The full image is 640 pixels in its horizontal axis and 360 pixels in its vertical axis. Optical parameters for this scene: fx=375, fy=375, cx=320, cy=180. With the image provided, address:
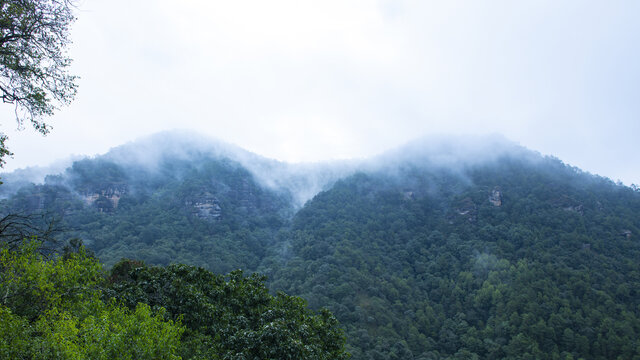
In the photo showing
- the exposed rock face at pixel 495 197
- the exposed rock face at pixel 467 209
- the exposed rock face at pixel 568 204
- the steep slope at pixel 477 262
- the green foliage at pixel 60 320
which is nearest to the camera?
the green foliage at pixel 60 320

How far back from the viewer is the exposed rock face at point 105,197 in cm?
11725

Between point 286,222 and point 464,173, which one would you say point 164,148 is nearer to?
point 286,222

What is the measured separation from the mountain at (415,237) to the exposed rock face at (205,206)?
0.48 m

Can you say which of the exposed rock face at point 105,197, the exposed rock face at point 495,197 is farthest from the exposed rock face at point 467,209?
the exposed rock face at point 105,197

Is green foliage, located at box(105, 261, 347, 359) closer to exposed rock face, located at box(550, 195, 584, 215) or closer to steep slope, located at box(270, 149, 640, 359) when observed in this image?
steep slope, located at box(270, 149, 640, 359)

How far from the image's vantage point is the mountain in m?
63.4

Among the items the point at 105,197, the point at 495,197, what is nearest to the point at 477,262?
the point at 495,197

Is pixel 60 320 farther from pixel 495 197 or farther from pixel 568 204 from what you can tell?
pixel 495 197

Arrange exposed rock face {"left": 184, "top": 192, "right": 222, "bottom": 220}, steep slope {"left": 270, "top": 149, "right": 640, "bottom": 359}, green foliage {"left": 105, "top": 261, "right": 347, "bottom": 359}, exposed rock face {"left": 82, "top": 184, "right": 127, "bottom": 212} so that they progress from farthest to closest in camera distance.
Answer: exposed rock face {"left": 184, "top": 192, "right": 222, "bottom": 220} → exposed rock face {"left": 82, "top": 184, "right": 127, "bottom": 212} → steep slope {"left": 270, "top": 149, "right": 640, "bottom": 359} → green foliage {"left": 105, "top": 261, "right": 347, "bottom": 359}

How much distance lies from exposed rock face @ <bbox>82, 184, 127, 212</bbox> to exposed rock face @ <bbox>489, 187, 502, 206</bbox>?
119 meters

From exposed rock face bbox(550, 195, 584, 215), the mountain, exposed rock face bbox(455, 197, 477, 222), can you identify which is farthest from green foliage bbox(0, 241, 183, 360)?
exposed rock face bbox(550, 195, 584, 215)

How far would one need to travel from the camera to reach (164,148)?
180375 millimetres

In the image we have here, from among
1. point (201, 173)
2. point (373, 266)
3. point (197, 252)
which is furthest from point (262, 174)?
point (373, 266)

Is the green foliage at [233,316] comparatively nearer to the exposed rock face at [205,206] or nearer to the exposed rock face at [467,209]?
the exposed rock face at [205,206]
